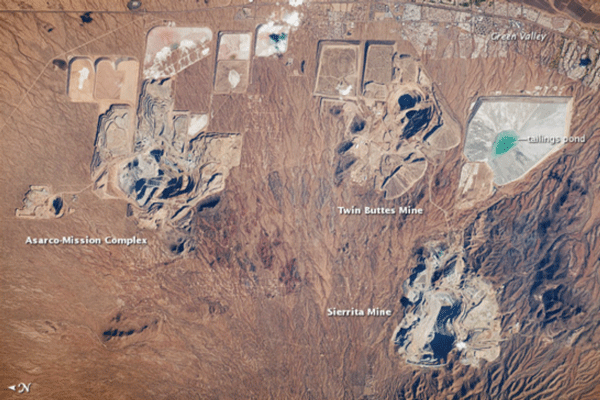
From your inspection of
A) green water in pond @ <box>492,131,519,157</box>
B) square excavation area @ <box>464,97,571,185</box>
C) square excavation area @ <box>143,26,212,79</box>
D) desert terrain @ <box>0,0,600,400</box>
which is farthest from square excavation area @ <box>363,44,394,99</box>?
square excavation area @ <box>143,26,212,79</box>

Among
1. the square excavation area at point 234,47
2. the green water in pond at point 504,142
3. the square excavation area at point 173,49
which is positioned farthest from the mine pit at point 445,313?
the square excavation area at point 173,49

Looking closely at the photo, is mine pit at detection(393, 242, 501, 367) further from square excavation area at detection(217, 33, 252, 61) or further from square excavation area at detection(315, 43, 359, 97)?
square excavation area at detection(217, 33, 252, 61)

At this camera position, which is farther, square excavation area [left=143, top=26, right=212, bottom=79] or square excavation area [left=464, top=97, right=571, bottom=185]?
square excavation area [left=143, top=26, right=212, bottom=79]

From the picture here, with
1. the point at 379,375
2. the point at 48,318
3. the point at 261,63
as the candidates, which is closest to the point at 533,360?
the point at 379,375

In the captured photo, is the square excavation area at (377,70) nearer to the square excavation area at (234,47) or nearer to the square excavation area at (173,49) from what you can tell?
the square excavation area at (234,47)

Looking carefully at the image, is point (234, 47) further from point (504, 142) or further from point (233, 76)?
point (504, 142)

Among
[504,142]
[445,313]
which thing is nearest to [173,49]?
[504,142]

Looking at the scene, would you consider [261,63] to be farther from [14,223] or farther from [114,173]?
[14,223]
